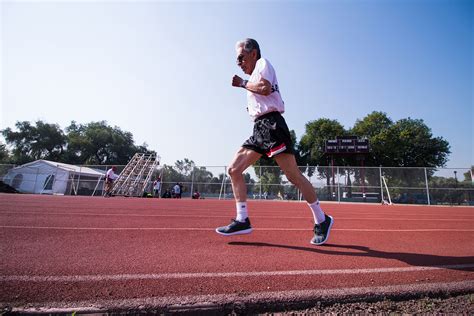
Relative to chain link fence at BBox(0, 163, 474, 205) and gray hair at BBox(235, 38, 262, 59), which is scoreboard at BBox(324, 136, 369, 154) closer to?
chain link fence at BBox(0, 163, 474, 205)

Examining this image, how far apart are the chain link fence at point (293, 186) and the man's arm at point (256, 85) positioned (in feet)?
54.8

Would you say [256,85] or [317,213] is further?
[317,213]

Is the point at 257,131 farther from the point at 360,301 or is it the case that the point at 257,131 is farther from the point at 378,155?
the point at 378,155

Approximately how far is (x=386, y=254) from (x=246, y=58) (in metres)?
2.67

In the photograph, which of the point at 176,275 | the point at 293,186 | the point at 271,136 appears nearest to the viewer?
the point at 176,275

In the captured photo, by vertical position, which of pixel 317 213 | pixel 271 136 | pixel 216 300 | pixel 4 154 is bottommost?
pixel 216 300

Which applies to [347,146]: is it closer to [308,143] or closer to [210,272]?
[308,143]

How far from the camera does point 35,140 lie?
51750 millimetres

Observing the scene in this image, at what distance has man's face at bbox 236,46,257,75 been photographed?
10.0 ft

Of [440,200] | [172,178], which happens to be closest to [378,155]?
[440,200]

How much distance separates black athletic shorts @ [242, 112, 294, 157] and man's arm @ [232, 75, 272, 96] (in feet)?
0.90

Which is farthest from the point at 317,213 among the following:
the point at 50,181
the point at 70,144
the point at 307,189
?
the point at 70,144

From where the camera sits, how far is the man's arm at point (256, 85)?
268cm

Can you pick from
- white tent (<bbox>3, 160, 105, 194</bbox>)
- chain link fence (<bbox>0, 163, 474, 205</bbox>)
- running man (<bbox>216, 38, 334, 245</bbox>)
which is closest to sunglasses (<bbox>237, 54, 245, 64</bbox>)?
running man (<bbox>216, 38, 334, 245</bbox>)
